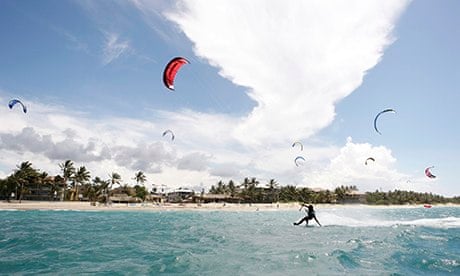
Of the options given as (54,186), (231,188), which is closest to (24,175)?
(54,186)

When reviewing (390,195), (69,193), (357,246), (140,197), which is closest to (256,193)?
(140,197)

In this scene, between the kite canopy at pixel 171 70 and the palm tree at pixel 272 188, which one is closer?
the kite canopy at pixel 171 70

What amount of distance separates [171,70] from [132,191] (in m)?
87.6

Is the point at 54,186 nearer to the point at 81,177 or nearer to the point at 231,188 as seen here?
the point at 81,177

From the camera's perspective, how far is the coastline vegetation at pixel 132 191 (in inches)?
2808

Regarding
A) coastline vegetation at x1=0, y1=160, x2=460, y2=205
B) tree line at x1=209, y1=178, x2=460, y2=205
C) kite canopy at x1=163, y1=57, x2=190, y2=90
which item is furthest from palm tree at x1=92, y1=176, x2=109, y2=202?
kite canopy at x1=163, y1=57, x2=190, y2=90

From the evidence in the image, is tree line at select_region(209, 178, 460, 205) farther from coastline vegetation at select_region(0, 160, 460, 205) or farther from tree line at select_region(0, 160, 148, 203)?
tree line at select_region(0, 160, 148, 203)

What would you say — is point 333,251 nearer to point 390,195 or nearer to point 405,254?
point 405,254

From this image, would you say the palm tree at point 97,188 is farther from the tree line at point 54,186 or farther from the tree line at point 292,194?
the tree line at point 292,194

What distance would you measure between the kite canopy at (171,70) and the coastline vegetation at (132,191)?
59718 millimetres

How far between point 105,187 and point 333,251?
8125cm

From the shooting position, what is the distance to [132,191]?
96.2 metres

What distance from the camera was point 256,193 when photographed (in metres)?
103

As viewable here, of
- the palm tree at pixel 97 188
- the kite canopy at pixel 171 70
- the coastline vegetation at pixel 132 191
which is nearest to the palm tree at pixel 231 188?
the coastline vegetation at pixel 132 191
